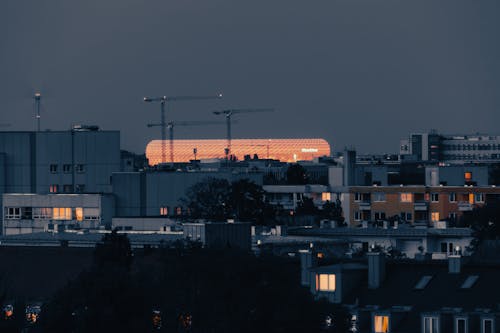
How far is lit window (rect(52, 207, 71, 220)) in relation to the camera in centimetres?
14525

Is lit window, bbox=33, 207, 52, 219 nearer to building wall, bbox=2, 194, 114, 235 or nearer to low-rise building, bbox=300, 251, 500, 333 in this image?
building wall, bbox=2, 194, 114, 235

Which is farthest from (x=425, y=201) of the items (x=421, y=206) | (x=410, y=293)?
(x=410, y=293)

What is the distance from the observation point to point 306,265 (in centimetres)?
8019

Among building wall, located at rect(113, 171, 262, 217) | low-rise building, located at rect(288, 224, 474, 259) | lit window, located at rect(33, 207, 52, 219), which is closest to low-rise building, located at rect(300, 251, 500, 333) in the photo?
low-rise building, located at rect(288, 224, 474, 259)

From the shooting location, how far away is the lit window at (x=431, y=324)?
72875 mm

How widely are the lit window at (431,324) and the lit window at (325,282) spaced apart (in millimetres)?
6464

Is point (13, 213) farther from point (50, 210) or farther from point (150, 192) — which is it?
point (150, 192)

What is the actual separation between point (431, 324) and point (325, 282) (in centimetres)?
692

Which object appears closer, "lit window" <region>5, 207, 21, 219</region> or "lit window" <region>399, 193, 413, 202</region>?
"lit window" <region>5, 207, 21, 219</region>

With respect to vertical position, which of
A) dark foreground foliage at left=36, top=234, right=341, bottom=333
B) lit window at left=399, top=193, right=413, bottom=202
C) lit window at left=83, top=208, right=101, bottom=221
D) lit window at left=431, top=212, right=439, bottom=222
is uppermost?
lit window at left=399, top=193, right=413, bottom=202

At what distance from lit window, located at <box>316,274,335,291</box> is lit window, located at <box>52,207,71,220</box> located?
219 ft

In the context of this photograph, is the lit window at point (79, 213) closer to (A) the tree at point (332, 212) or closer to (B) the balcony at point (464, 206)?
(A) the tree at point (332, 212)

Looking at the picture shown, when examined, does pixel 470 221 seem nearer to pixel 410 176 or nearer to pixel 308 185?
pixel 308 185

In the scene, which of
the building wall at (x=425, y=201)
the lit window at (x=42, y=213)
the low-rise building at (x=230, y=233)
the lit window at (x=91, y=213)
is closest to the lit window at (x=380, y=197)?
the building wall at (x=425, y=201)
